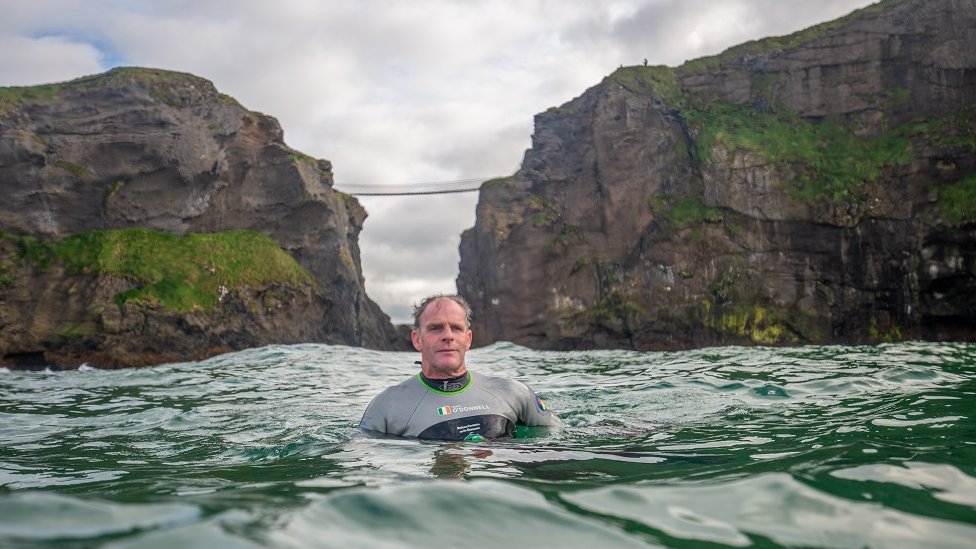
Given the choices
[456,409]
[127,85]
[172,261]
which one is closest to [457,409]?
[456,409]

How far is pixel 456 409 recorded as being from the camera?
662cm

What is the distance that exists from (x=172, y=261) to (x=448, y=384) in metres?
26.4

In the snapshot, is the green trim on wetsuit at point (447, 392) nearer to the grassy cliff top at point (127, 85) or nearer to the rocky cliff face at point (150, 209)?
the rocky cliff face at point (150, 209)

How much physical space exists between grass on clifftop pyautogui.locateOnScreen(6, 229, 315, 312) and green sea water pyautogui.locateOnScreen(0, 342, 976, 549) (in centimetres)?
1916

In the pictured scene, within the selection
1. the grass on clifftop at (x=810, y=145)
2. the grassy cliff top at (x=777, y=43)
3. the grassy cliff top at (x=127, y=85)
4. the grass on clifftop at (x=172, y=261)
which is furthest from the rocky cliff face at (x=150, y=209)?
the grassy cliff top at (x=777, y=43)

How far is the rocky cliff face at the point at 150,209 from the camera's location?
26.3 meters

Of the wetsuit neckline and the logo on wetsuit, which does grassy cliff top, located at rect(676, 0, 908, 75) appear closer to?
the wetsuit neckline

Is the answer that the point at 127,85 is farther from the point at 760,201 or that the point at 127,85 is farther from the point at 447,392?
the point at 447,392

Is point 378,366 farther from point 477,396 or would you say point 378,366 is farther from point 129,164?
point 129,164

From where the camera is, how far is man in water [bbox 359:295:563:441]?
21.4ft

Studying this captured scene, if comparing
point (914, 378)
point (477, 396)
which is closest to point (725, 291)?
point (914, 378)

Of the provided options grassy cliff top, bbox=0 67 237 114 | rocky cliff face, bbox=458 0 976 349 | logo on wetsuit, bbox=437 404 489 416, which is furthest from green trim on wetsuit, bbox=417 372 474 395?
grassy cliff top, bbox=0 67 237 114

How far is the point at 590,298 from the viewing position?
38.0m

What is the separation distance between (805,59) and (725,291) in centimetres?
1402
